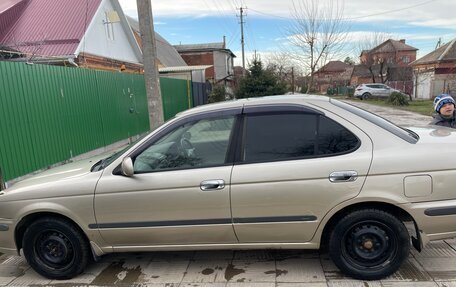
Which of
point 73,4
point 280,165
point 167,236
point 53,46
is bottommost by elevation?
point 167,236

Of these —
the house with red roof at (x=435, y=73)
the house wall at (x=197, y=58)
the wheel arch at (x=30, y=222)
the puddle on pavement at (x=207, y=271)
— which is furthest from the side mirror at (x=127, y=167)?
the house wall at (x=197, y=58)

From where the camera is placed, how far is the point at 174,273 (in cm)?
359

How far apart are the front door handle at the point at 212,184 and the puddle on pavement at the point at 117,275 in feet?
3.92

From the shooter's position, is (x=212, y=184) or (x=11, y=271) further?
(x=11, y=271)

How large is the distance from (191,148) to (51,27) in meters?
15.8

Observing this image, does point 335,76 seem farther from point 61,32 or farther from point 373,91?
point 61,32

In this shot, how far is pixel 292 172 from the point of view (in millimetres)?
3100

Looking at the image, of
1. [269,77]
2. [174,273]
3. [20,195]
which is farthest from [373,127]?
[269,77]

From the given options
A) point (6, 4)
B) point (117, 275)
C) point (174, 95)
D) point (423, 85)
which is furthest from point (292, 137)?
point (423, 85)

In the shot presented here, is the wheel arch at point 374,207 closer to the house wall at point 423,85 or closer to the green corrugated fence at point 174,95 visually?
the green corrugated fence at point 174,95

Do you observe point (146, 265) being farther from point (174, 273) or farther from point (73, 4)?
point (73, 4)

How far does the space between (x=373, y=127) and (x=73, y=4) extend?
58.3 feet

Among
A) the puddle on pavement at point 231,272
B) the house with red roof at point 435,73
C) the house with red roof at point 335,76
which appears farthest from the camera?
the house with red roof at point 335,76

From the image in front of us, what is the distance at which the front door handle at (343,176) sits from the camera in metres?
3.03
